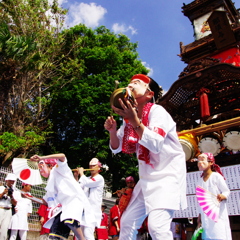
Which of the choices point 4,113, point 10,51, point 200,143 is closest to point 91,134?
point 4,113

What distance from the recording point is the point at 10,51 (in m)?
13.4

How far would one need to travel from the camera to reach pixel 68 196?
3.88 m

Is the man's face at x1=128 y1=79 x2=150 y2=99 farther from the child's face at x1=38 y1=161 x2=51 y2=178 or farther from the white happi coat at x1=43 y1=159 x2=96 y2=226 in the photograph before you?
the child's face at x1=38 y1=161 x2=51 y2=178

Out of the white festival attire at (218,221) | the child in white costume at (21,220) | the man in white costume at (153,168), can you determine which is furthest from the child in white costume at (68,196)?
the child in white costume at (21,220)

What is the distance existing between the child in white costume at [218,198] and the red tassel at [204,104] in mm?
4138

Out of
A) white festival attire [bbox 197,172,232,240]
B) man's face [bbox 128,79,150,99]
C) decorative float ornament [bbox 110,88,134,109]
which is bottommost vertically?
white festival attire [bbox 197,172,232,240]

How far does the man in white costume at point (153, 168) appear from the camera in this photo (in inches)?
88.4

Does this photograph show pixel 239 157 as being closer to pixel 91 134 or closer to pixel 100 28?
pixel 91 134

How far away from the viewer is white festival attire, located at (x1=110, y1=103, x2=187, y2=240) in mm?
2240

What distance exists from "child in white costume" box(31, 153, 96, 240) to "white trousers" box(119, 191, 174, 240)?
4.40 ft

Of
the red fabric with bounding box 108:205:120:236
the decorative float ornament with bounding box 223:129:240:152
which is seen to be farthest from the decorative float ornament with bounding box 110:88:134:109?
the red fabric with bounding box 108:205:120:236

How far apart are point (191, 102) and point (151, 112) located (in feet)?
25.6

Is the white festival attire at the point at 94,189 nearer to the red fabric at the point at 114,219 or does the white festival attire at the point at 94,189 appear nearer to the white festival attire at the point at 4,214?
the white festival attire at the point at 4,214

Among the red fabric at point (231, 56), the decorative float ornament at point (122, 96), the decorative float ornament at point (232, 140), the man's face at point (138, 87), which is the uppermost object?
the red fabric at point (231, 56)
